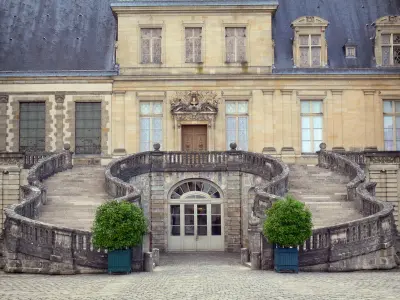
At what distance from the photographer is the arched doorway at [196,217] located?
30.2 metres

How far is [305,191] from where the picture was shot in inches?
1103

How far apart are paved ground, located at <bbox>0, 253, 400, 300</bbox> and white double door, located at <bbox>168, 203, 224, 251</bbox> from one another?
7.95m

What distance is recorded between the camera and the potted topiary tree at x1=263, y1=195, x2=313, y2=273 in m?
20.6

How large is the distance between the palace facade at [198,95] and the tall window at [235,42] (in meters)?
0.05

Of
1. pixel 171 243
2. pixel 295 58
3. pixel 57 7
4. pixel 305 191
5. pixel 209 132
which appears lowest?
pixel 171 243

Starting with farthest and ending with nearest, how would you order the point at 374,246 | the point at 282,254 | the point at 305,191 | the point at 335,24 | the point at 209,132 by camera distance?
the point at 335,24
the point at 209,132
the point at 305,191
the point at 374,246
the point at 282,254

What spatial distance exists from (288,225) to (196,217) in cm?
1002

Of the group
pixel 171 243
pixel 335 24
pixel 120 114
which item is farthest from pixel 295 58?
pixel 171 243

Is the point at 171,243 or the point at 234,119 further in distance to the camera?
the point at 234,119

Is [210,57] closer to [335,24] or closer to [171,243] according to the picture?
[335,24]

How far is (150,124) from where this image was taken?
113 ft

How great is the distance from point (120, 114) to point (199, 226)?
7.18m

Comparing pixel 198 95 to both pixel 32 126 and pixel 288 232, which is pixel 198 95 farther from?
pixel 288 232

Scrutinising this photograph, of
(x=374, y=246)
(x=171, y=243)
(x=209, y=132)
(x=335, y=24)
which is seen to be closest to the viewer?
(x=374, y=246)
